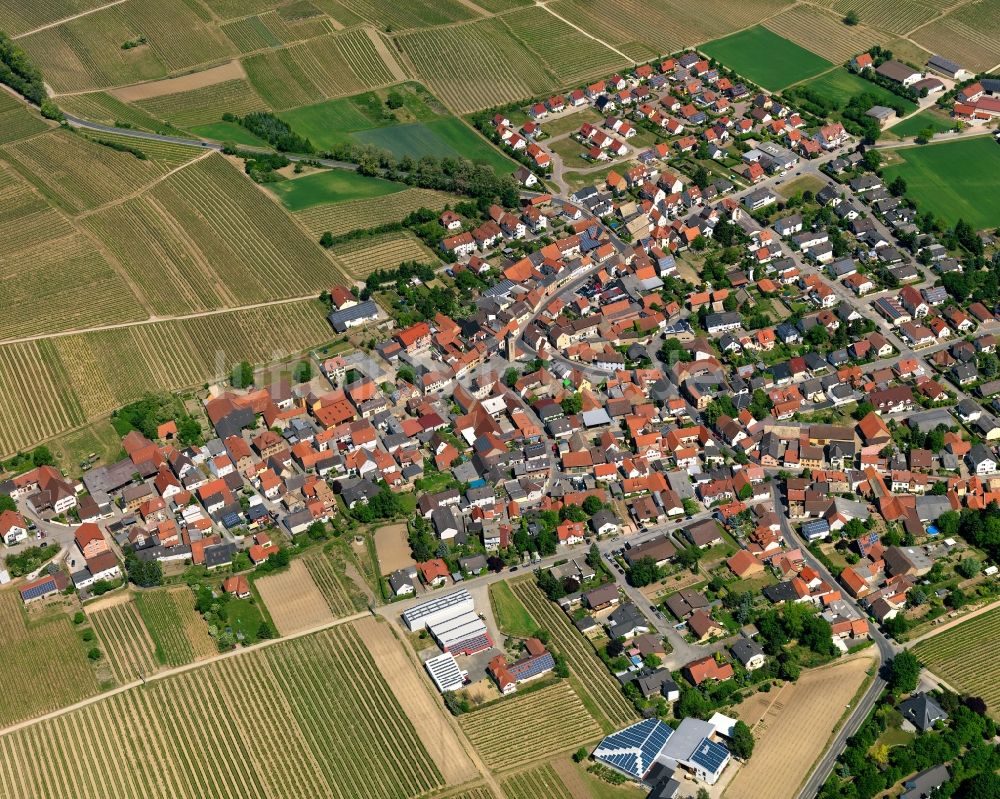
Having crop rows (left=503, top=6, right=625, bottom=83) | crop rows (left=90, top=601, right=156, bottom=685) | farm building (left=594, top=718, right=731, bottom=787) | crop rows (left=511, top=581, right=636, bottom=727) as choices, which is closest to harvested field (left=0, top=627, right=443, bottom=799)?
crop rows (left=90, top=601, right=156, bottom=685)

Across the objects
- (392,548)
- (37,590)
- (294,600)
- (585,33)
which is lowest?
(37,590)

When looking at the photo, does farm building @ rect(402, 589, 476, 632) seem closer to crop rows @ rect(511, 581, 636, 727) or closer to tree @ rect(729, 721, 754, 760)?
crop rows @ rect(511, 581, 636, 727)

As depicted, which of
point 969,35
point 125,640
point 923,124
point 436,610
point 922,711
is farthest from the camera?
point 969,35

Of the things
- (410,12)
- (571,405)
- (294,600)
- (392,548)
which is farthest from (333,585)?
(410,12)

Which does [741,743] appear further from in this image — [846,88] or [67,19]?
[67,19]

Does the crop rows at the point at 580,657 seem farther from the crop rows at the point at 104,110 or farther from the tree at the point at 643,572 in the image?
the crop rows at the point at 104,110

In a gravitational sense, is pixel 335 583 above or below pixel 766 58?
below

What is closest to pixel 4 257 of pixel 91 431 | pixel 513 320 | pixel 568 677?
pixel 91 431
